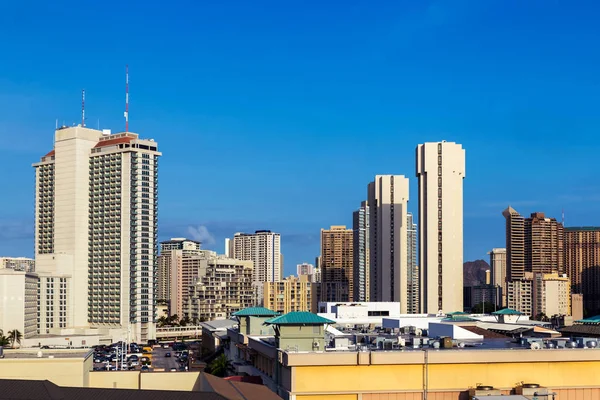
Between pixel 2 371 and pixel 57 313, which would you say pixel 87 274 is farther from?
pixel 2 371

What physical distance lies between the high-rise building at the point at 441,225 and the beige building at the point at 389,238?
3691 centimetres

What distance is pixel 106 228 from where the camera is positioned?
169 meters

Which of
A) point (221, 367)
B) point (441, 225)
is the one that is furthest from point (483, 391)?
point (441, 225)

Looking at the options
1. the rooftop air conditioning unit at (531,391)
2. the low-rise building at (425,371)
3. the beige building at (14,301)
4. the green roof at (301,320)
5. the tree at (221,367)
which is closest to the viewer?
the low-rise building at (425,371)

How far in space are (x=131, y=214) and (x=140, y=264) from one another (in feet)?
32.6

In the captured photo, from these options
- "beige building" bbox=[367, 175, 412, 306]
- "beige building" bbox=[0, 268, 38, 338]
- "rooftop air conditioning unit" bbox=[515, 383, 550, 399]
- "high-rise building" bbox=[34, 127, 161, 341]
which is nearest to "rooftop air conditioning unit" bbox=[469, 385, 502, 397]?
"rooftop air conditioning unit" bbox=[515, 383, 550, 399]

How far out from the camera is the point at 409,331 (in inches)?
2311

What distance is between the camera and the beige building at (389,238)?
6929 inches

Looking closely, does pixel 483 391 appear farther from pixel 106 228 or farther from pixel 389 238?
pixel 389 238

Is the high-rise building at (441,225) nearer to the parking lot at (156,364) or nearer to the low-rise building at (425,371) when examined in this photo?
the parking lot at (156,364)

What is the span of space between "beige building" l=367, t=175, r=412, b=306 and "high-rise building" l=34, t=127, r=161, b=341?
153ft

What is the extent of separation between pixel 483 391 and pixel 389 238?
145 metres

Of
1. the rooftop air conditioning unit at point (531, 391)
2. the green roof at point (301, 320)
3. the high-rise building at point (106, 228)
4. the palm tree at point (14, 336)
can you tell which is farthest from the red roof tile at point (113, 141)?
the rooftop air conditioning unit at point (531, 391)

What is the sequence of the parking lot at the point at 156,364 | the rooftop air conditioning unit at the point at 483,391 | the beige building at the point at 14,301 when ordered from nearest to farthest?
the rooftop air conditioning unit at the point at 483,391 → the parking lot at the point at 156,364 → the beige building at the point at 14,301
